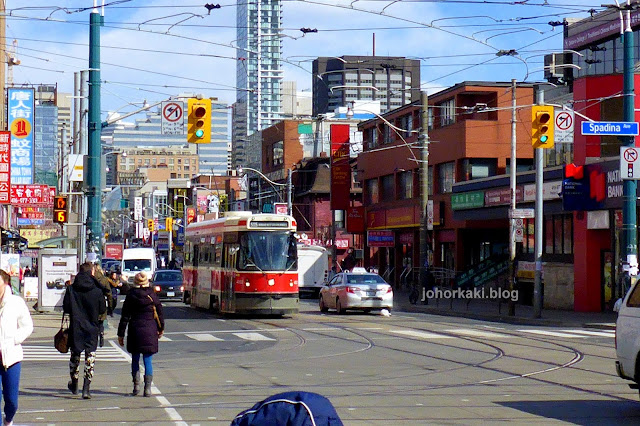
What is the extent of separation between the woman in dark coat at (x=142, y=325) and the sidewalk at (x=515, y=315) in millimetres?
18355

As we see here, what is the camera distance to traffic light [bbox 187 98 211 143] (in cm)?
2623

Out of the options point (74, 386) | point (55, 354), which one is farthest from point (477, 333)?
point (74, 386)

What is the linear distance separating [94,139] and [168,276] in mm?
20067

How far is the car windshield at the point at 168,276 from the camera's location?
156 feet

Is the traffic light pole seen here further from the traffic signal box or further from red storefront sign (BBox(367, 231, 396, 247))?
Answer: red storefront sign (BBox(367, 231, 396, 247))

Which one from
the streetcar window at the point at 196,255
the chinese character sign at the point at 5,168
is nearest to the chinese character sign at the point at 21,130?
the chinese character sign at the point at 5,168

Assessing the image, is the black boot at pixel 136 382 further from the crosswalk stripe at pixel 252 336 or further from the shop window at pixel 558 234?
the shop window at pixel 558 234

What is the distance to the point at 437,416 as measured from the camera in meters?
12.3

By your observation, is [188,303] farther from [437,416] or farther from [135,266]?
[437,416]

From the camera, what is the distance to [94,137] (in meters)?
28.5

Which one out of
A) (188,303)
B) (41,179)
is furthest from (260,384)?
(41,179)

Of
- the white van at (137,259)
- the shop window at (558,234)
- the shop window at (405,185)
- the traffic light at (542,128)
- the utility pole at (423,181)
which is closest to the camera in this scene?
the traffic light at (542,128)

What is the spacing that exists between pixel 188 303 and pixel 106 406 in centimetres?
2721

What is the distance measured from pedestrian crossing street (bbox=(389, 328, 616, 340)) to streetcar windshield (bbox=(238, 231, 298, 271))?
540cm
